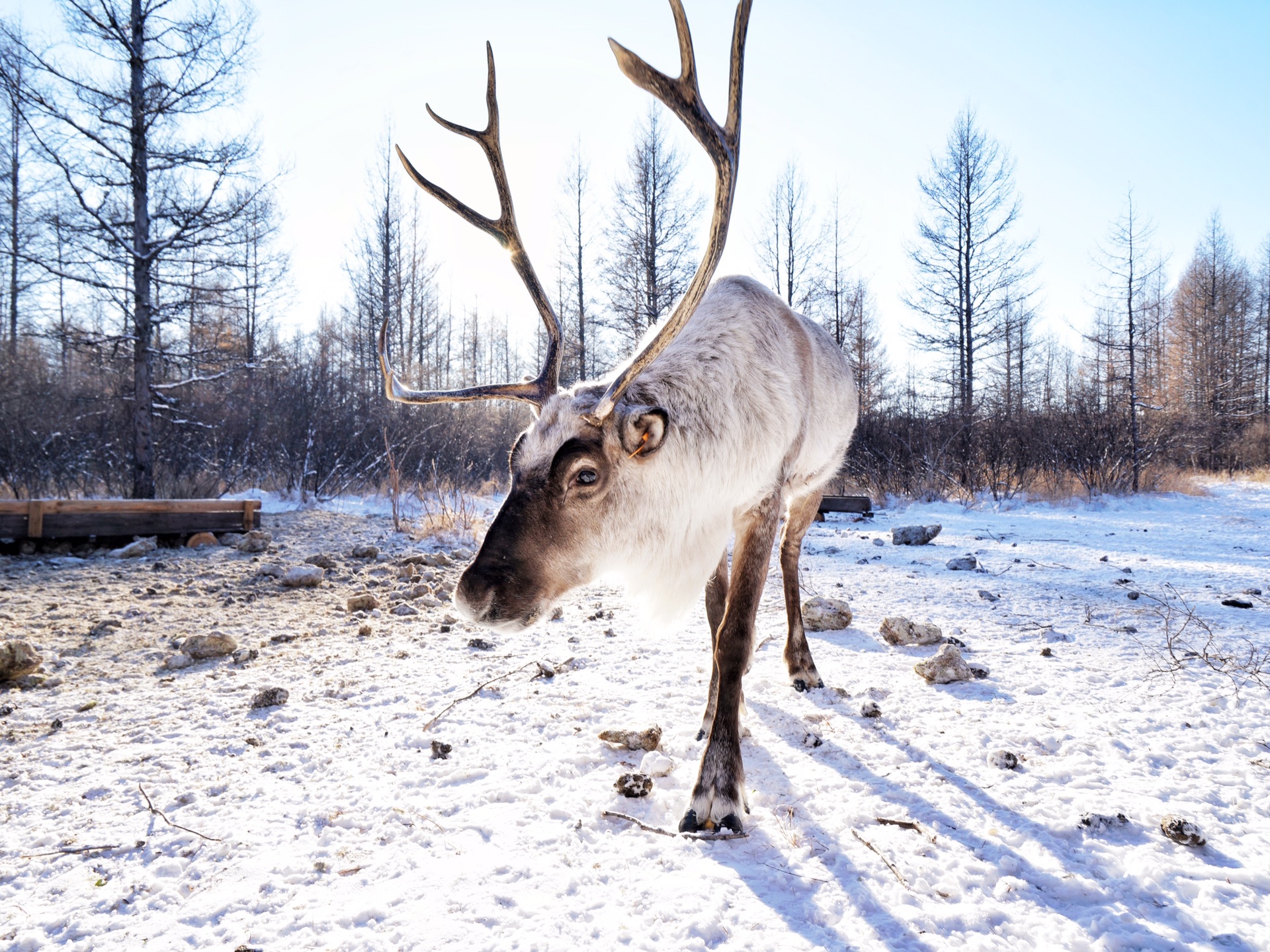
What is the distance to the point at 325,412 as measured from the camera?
12.8 metres

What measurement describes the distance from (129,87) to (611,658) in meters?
13.1

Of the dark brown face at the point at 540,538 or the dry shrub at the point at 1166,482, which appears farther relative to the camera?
the dry shrub at the point at 1166,482

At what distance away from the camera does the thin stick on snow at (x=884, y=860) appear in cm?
148

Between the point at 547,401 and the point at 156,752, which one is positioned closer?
the point at 156,752

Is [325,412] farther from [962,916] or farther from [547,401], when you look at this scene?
[962,916]

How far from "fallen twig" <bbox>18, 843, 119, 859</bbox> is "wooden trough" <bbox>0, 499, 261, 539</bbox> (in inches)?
226

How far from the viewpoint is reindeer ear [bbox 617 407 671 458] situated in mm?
2092

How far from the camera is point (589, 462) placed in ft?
6.90

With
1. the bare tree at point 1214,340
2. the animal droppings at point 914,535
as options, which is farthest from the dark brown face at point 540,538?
the bare tree at point 1214,340

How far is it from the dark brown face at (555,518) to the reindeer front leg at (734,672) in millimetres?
561

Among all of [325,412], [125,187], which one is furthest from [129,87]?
[325,412]

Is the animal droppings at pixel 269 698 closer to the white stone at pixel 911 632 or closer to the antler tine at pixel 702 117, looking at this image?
the antler tine at pixel 702 117

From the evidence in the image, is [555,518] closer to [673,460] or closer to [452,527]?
[673,460]

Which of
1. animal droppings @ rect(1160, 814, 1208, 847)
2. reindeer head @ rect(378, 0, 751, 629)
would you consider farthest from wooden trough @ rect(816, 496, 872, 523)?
animal droppings @ rect(1160, 814, 1208, 847)
